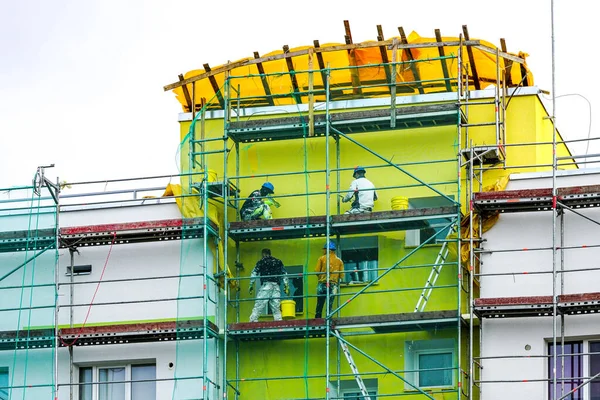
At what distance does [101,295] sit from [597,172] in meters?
9.84

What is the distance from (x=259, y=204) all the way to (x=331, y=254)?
180 cm

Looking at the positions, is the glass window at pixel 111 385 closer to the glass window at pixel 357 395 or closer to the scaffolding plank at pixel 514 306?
the glass window at pixel 357 395

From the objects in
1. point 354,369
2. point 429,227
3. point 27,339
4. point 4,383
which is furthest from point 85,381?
point 429,227

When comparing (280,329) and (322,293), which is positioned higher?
(322,293)

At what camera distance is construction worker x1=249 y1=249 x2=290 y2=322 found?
115 feet

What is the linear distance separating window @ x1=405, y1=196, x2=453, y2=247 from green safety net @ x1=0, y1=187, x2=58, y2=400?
6.91 metres

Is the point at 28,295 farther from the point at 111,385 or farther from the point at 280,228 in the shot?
the point at 280,228

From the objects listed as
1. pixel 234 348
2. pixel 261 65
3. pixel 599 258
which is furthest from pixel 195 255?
pixel 599 258

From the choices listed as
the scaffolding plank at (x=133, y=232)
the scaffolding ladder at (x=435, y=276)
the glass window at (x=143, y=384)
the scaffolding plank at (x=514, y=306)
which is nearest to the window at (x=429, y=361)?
the scaffolding ladder at (x=435, y=276)

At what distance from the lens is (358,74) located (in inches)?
1470

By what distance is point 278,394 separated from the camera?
34812 millimetres

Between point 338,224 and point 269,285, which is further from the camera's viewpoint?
point 269,285

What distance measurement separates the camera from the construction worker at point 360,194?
115 ft

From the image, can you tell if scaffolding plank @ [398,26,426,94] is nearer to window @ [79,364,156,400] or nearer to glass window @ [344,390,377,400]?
glass window @ [344,390,377,400]
